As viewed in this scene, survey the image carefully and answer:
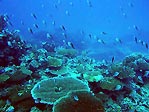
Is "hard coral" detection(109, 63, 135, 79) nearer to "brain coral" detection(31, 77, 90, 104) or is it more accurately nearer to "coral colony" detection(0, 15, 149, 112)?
"coral colony" detection(0, 15, 149, 112)

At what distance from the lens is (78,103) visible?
5.48m

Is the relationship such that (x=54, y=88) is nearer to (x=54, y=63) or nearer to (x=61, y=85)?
(x=61, y=85)

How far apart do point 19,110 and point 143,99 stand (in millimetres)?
4002

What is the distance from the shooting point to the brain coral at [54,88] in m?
5.94

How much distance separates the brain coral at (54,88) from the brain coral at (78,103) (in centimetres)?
45

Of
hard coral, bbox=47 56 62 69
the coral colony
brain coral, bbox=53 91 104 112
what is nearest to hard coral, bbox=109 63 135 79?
the coral colony

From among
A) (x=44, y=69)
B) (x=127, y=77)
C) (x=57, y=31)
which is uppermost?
(x=57, y=31)

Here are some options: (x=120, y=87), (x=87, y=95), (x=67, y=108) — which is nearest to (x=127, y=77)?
(x=120, y=87)

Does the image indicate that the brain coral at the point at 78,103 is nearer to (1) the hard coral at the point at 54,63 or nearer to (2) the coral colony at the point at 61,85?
(2) the coral colony at the point at 61,85

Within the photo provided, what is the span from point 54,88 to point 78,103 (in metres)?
1.09

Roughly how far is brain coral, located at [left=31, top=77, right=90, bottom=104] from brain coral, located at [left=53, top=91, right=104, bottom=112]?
1.48 ft

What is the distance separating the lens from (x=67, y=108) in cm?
536

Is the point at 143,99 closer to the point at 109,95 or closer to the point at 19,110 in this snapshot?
the point at 109,95

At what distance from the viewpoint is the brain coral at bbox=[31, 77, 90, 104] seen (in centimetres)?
594
